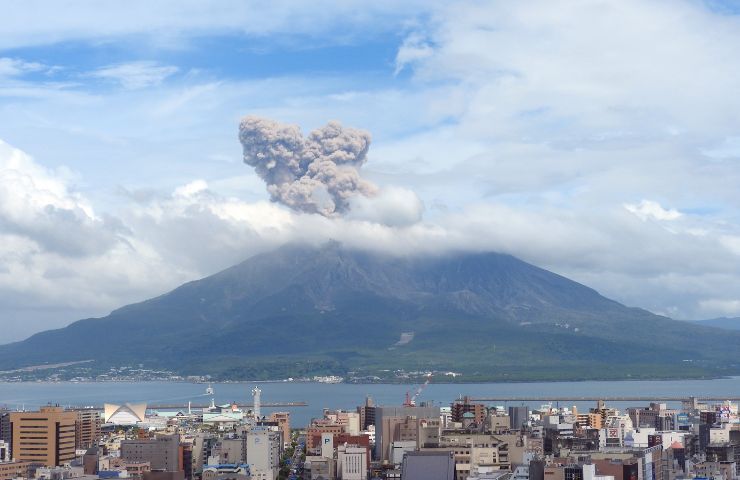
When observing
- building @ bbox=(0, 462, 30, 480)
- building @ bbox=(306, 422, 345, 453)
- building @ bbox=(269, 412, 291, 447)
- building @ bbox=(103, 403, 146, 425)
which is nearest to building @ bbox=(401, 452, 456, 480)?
building @ bbox=(306, 422, 345, 453)

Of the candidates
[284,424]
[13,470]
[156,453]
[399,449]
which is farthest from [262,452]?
[284,424]

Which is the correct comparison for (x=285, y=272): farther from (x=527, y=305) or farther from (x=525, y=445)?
(x=525, y=445)

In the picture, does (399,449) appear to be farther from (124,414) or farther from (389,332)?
(389,332)

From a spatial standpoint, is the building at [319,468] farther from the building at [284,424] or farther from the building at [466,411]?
the building at [466,411]

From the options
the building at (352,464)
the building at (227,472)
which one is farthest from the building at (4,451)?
the building at (352,464)

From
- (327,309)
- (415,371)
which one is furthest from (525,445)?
(327,309)

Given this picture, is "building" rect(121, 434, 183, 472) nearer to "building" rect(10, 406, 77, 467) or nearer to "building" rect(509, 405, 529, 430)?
"building" rect(10, 406, 77, 467)
